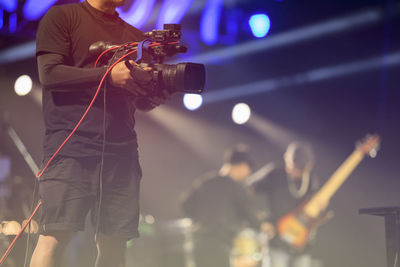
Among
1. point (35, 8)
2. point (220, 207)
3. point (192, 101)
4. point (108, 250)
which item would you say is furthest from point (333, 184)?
point (108, 250)

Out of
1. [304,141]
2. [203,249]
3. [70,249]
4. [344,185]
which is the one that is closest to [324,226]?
[344,185]

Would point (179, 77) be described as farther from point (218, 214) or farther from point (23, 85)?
point (23, 85)

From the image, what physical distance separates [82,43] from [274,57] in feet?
16.8

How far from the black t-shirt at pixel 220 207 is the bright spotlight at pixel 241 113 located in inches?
59.8

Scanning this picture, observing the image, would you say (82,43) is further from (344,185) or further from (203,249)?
(344,185)

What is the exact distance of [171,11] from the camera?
5.41 m

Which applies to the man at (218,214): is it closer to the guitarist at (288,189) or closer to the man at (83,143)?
the guitarist at (288,189)

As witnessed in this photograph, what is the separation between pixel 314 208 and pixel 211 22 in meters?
2.61

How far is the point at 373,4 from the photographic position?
6.47 meters

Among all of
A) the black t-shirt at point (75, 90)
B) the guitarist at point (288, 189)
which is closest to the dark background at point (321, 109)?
the guitarist at point (288, 189)

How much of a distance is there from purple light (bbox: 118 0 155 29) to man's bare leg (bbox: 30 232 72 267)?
3.52 meters

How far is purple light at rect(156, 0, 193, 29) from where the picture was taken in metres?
5.35

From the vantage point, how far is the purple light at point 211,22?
5.91 metres

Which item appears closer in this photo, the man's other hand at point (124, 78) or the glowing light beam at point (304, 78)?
the man's other hand at point (124, 78)
